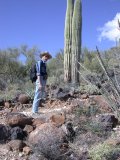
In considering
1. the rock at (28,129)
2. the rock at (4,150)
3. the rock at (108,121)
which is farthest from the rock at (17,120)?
the rock at (108,121)

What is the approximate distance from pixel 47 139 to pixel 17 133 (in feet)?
3.28

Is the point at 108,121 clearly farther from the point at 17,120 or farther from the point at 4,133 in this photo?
the point at 4,133

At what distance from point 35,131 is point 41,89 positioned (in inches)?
112

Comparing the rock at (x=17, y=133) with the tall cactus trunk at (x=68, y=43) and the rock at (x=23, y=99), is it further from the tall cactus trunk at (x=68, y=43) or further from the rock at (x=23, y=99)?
the tall cactus trunk at (x=68, y=43)

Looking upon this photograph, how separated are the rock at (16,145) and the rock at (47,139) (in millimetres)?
194

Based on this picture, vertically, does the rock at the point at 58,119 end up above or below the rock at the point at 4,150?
above

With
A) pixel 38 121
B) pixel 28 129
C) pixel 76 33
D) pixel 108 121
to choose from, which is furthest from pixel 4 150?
pixel 76 33

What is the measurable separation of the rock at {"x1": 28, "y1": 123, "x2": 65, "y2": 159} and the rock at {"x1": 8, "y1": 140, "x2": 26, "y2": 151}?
0.64ft

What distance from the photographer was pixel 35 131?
889cm

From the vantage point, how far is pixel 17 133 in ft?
28.9

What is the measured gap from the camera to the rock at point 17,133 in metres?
8.74

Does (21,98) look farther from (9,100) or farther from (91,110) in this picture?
(91,110)

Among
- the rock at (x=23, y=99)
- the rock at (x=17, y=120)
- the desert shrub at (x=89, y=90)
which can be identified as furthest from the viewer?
the desert shrub at (x=89, y=90)

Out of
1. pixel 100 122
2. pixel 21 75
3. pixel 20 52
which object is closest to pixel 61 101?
pixel 100 122
